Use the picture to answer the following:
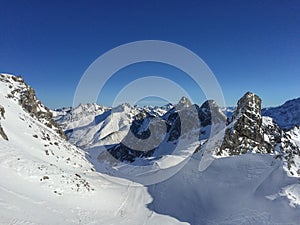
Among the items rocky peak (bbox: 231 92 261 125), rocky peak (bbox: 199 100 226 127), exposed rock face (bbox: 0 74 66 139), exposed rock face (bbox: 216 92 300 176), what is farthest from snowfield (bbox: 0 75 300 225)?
rocky peak (bbox: 199 100 226 127)

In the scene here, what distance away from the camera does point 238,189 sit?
24828 millimetres

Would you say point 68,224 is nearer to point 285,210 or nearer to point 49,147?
point 285,210

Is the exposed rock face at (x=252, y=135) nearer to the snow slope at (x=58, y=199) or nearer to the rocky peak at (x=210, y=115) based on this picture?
the snow slope at (x=58, y=199)

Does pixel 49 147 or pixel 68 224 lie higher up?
pixel 49 147

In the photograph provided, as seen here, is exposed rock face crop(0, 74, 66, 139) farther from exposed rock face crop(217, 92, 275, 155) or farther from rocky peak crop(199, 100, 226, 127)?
→ rocky peak crop(199, 100, 226, 127)

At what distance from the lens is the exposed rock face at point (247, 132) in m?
49.1

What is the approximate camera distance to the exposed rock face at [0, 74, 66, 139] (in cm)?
5814

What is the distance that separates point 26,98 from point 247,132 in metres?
48.2

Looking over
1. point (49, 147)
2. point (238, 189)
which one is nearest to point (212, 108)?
point (49, 147)

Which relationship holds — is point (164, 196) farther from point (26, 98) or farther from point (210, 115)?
point (210, 115)

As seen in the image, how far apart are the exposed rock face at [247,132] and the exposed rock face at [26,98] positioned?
1637 inches

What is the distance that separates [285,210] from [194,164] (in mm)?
15330

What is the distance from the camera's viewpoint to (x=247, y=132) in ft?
177

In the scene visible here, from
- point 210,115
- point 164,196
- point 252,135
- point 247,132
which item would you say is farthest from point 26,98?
point 210,115
